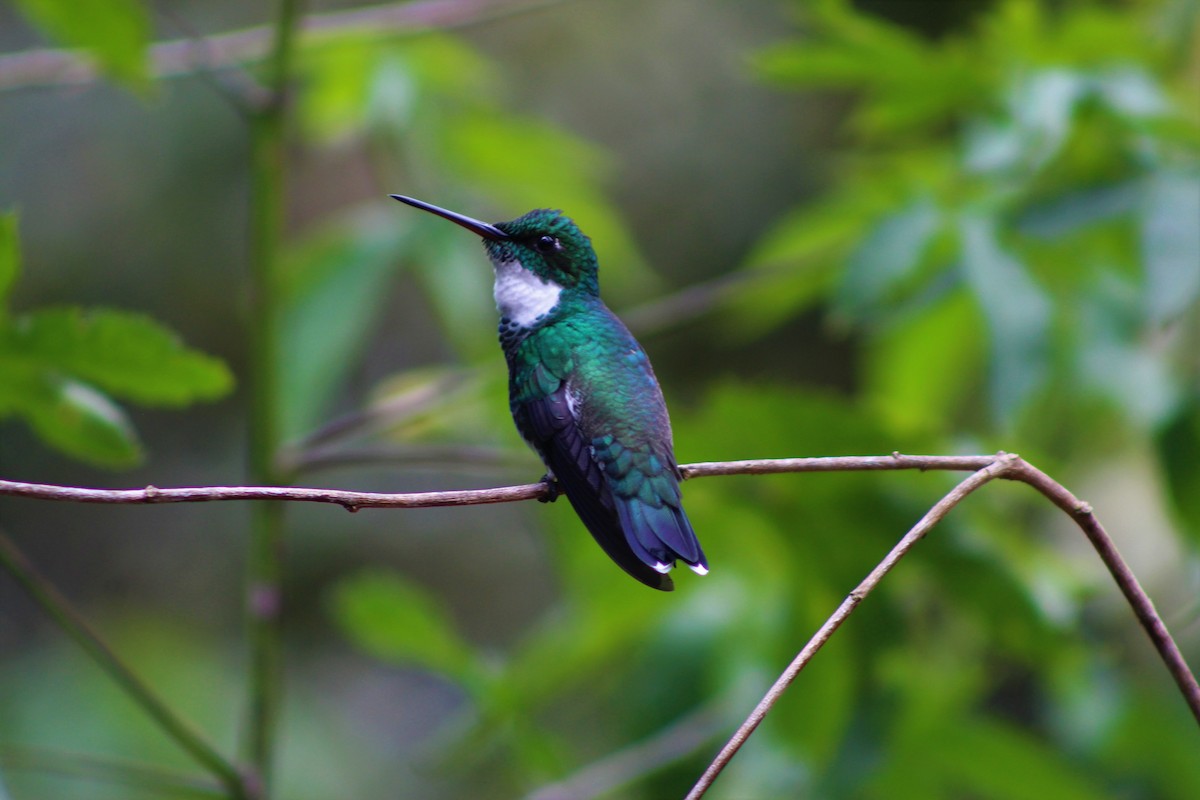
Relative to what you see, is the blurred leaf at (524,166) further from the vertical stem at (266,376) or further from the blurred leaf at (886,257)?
the blurred leaf at (886,257)

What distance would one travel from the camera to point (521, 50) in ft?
20.3

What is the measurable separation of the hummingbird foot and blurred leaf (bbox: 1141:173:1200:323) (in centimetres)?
82

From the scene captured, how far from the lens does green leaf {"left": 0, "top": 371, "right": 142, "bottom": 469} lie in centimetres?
152

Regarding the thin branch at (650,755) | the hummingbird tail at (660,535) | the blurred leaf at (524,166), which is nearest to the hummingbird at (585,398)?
the hummingbird tail at (660,535)

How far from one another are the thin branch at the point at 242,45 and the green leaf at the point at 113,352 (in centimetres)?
61

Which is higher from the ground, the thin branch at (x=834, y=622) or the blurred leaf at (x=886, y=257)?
the blurred leaf at (x=886, y=257)

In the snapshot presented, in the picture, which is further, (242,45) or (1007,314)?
(242,45)

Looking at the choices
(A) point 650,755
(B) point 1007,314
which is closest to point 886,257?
(B) point 1007,314

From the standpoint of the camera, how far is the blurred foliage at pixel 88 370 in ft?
4.91

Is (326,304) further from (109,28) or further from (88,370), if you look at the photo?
(88,370)

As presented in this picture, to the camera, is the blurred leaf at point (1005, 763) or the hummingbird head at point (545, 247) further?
the blurred leaf at point (1005, 763)

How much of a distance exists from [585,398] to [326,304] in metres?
1.13

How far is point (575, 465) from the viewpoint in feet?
4.80

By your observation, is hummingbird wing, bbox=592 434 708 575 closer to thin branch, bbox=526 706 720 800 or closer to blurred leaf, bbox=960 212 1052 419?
blurred leaf, bbox=960 212 1052 419
